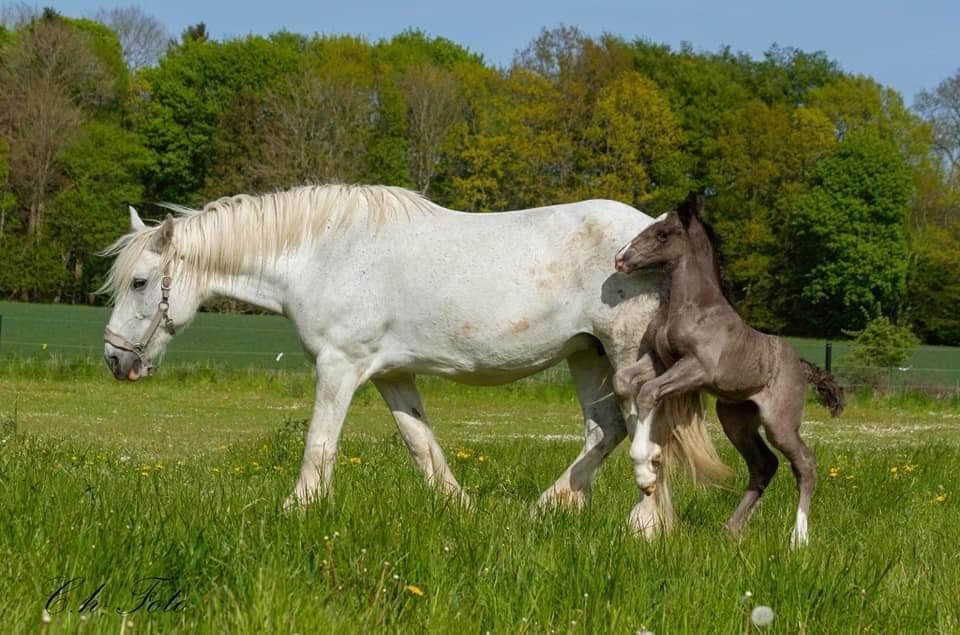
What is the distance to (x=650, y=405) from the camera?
6496 millimetres

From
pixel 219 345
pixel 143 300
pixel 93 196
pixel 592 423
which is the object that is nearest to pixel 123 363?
pixel 143 300

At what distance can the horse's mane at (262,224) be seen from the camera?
766 cm

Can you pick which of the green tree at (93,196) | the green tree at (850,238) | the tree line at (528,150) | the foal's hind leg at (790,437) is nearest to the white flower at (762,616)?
the foal's hind leg at (790,437)

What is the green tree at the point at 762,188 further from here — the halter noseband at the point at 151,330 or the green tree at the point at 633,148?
the halter noseband at the point at 151,330

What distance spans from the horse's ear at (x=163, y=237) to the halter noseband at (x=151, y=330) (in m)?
0.16

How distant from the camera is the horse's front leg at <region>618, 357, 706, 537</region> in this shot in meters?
6.51

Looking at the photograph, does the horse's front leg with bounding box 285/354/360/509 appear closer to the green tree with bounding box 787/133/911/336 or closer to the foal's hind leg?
the foal's hind leg

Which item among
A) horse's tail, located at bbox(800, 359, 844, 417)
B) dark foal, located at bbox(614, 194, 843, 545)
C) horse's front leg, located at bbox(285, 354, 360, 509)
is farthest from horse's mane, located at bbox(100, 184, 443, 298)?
horse's tail, located at bbox(800, 359, 844, 417)

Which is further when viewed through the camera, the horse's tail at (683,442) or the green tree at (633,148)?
the green tree at (633,148)

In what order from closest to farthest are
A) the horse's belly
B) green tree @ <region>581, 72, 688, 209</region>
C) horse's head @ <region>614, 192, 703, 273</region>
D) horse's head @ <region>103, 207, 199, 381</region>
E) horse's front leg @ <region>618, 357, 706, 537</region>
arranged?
horse's front leg @ <region>618, 357, 706, 537</region>
horse's head @ <region>614, 192, 703, 273</region>
the horse's belly
horse's head @ <region>103, 207, 199, 381</region>
green tree @ <region>581, 72, 688, 209</region>

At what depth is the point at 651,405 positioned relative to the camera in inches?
256

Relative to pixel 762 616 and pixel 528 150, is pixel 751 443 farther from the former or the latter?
pixel 528 150

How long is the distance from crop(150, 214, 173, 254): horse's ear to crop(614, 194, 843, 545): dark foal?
2874mm

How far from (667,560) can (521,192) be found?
51831mm
